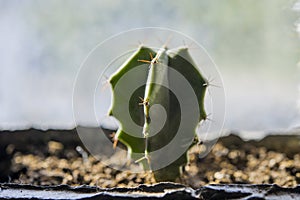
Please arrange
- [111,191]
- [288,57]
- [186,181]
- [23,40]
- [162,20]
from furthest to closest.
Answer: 1. [23,40]
2. [162,20]
3. [288,57]
4. [186,181]
5. [111,191]

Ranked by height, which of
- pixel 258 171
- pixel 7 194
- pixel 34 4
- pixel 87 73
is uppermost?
pixel 34 4

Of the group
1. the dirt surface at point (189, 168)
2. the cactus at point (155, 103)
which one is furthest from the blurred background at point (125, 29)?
the cactus at point (155, 103)

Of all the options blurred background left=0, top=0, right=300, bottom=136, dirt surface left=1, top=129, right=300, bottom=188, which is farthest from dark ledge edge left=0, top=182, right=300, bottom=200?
blurred background left=0, top=0, right=300, bottom=136

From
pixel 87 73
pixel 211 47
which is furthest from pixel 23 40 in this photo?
pixel 211 47

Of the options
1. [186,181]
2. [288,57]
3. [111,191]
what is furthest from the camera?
[288,57]

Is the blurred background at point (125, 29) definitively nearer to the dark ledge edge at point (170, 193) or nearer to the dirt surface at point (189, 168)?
the dirt surface at point (189, 168)

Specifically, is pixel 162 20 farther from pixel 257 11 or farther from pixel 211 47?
pixel 257 11

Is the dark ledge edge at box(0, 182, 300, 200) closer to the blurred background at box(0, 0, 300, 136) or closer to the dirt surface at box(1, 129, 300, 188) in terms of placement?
the dirt surface at box(1, 129, 300, 188)

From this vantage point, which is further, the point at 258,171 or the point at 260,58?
the point at 260,58
